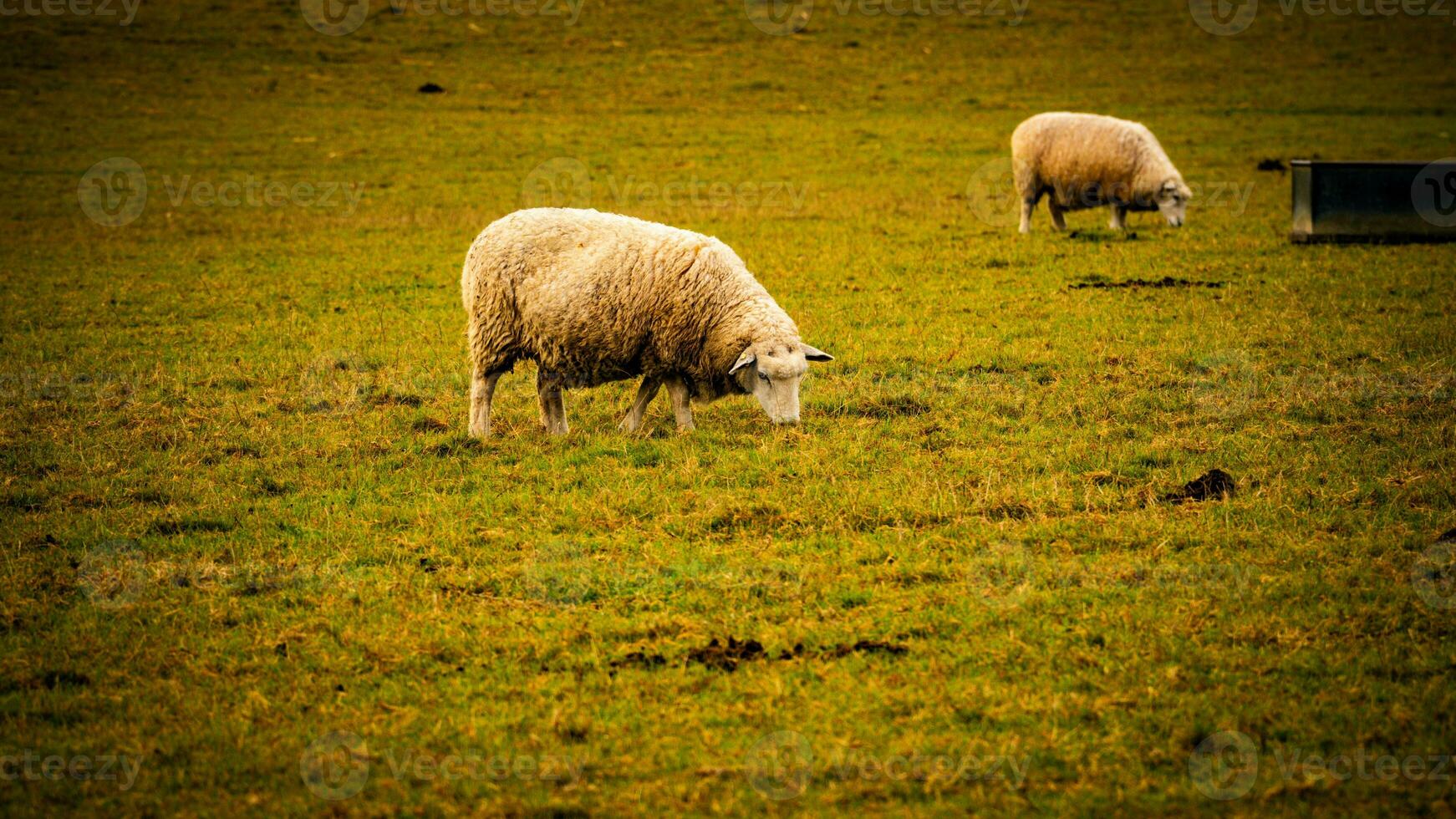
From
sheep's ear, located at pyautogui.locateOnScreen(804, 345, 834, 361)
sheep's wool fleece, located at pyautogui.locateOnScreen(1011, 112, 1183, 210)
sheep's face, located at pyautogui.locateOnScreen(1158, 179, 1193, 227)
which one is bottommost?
A: sheep's ear, located at pyautogui.locateOnScreen(804, 345, 834, 361)

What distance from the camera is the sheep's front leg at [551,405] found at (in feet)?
32.4

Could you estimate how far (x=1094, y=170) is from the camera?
19.8 meters

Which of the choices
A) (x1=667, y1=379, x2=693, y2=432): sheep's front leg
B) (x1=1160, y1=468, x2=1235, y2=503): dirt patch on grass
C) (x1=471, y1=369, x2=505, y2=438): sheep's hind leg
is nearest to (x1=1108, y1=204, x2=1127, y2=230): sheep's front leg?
(x1=667, y1=379, x2=693, y2=432): sheep's front leg

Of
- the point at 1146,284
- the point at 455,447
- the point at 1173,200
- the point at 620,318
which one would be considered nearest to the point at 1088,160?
the point at 1173,200

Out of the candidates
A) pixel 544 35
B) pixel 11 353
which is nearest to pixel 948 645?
pixel 11 353

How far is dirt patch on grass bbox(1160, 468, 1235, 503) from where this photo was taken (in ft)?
25.7

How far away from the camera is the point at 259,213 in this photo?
2412cm

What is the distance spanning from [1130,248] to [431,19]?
35.4m

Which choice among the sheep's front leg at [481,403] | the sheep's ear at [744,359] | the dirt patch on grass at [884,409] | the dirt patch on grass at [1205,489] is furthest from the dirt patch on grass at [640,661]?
the dirt patch on grass at [884,409]

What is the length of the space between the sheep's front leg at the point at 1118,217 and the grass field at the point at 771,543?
835 millimetres

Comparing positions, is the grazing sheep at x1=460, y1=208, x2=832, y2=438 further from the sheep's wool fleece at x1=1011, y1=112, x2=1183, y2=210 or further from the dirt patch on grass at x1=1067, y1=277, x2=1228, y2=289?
the sheep's wool fleece at x1=1011, y1=112, x2=1183, y2=210

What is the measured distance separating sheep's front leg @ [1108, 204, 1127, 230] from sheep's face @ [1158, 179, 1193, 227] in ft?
1.97

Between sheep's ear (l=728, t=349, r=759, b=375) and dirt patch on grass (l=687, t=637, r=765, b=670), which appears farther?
sheep's ear (l=728, t=349, r=759, b=375)

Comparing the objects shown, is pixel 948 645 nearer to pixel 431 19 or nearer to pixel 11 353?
pixel 11 353
